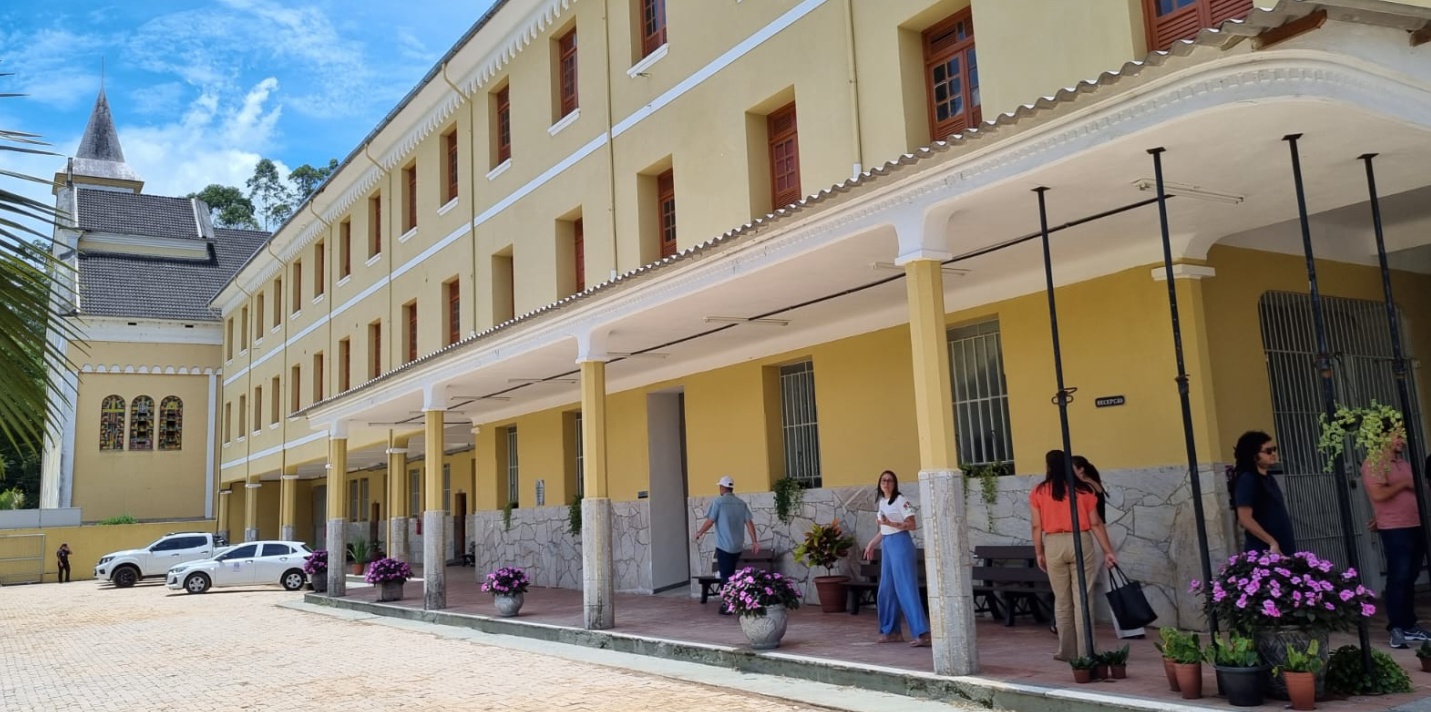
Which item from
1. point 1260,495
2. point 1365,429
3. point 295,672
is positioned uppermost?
point 1365,429

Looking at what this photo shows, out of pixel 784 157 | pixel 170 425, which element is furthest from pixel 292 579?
pixel 784 157

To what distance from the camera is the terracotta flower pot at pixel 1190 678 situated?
22.6 feet

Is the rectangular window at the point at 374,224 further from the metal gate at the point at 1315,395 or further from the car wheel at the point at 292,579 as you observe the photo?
the metal gate at the point at 1315,395

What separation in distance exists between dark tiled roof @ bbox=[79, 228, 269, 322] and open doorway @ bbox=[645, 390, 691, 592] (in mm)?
32435

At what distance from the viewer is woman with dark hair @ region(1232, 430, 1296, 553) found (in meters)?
7.88

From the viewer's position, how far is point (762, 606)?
34.4 feet

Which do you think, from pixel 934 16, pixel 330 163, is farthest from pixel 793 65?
pixel 330 163

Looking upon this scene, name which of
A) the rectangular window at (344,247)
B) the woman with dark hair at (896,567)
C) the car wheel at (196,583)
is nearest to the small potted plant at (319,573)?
the car wheel at (196,583)

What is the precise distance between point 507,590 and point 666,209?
628 centimetres

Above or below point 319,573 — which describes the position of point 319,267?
above

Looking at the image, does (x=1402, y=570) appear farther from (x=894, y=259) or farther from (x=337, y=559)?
(x=337, y=559)

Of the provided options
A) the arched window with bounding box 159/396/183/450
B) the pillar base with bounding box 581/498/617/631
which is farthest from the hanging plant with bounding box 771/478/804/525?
the arched window with bounding box 159/396/183/450

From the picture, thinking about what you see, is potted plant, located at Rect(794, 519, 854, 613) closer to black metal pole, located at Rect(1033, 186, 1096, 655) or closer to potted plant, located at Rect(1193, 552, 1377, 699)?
black metal pole, located at Rect(1033, 186, 1096, 655)

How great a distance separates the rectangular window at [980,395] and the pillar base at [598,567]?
4.57m
